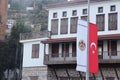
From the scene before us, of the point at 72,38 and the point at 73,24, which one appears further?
the point at 73,24

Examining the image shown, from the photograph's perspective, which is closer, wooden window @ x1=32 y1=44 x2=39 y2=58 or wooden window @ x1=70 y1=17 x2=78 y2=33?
wooden window @ x1=70 y1=17 x2=78 y2=33

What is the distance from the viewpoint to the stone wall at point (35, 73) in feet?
139

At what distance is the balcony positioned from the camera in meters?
37.4

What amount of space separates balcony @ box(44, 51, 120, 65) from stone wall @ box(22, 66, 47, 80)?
1428mm

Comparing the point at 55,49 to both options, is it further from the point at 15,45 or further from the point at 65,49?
the point at 15,45

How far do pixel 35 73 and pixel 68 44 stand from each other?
5.59 m

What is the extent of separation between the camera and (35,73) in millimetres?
43562

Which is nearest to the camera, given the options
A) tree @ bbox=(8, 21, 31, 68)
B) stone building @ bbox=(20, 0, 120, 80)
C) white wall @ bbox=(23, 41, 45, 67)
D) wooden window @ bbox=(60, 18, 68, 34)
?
stone building @ bbox=(20, 0, 120, 80)

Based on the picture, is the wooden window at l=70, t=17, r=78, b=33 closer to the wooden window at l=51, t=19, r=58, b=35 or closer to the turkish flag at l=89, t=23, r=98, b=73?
the wooden window at l=51, t=19, r=58, b=35

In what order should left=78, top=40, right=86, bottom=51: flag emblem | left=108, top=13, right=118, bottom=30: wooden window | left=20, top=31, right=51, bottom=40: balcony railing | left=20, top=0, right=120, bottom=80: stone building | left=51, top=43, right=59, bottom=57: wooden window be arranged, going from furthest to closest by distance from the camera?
left=20, top=31, right=51, bottom=40: balcony railing, left=51, top=43, right=59, bottom=57: wooden window, left=108, top=13, right=118, bottom=30: wooden window, left=20, top=0, right=120, bottom=80: stone building, left=78, top=40, right=86, bottom=51: flag emblem

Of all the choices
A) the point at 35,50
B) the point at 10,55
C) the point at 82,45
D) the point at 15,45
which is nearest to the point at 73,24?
the point at 35,50

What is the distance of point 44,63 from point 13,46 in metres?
19.3

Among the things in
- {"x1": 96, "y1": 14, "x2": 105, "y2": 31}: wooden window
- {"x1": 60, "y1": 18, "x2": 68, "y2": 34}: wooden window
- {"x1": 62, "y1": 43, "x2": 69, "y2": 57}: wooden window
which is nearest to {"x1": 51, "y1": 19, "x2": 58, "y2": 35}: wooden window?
{"x1": 60, "y1": 18, "x2": 68, "y2": 34}: wooden window

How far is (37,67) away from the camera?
1709 inches
